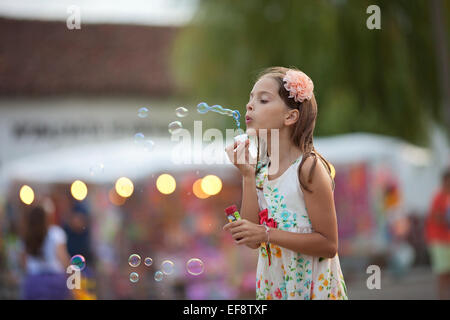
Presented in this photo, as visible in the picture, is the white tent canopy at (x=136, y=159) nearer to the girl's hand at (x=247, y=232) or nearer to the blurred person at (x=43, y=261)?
the blurred person at (x=43, y=261)

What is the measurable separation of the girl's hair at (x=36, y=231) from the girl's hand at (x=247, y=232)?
11.4 feet

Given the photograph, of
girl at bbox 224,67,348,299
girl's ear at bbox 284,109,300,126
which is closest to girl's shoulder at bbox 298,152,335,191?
girl at bbox 224,67,348,299

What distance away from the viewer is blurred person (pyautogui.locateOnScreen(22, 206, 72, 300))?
16.7ft

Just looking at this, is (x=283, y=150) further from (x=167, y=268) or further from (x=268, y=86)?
(x=167, y=268)

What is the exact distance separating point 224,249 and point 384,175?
12.4 ft

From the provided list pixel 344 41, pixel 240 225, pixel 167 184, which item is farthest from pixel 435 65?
pixel 240 225

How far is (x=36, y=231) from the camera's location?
552cm

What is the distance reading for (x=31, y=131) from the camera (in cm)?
2105

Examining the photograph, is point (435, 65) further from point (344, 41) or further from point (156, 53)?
point (156, 53)

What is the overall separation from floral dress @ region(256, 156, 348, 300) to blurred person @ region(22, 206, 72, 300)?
2958 mm

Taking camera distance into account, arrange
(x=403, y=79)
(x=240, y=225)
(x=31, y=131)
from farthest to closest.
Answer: (x=31, y=131) < (x=403, y=79) < (x=240, y=225)

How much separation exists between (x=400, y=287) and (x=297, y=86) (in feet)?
26.3

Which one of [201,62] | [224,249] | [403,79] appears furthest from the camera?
[201,62]

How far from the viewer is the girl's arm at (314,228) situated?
7.66ft
